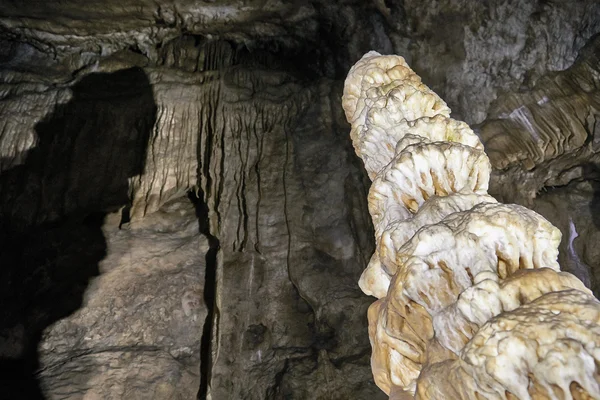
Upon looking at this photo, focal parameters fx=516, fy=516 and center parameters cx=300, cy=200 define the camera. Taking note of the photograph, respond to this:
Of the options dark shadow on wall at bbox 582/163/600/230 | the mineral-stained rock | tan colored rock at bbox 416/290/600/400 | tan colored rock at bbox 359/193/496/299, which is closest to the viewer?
tan colored rock at bbox 416/290/600/400

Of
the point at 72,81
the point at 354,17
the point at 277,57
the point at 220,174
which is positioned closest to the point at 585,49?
the point at 354,17

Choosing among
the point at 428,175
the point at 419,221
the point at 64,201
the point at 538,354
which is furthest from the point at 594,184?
the point at 64,201

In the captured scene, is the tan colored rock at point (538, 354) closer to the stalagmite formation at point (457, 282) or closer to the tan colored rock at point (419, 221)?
the stalagmite formation at point (457, 282)

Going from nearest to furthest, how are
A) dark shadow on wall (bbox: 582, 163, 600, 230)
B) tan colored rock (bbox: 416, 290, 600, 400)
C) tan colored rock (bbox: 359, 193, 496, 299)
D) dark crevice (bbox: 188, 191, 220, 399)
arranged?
1. tan colored rock (bbox: 416, 290, 600, 400)
2. tan colored rock (bbox: 359, 193, 496, 299)
3. dark crevice (bbox: 188, 191, 220, 399)
4. dark shadow on wall (bbox: 582, 163, 600, 230)

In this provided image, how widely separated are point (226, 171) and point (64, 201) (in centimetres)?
148

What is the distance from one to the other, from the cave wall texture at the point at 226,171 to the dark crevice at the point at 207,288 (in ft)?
0.04

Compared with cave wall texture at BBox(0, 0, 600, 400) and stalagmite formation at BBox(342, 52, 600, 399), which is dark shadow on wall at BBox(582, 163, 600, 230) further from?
stalagmite formation at BBox(342, 52, 600, 399)

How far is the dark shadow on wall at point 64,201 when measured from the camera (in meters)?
4.02

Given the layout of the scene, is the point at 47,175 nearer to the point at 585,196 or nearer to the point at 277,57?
the point at 277,57

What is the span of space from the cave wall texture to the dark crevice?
0.04 feet

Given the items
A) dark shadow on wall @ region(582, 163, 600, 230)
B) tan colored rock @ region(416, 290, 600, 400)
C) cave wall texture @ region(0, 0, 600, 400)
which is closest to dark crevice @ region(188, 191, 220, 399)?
cave wall texture @ region(0, 0, 600, 400)

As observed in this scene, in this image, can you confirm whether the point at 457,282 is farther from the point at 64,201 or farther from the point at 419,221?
the point at 64,201

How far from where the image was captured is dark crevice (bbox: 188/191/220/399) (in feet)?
12.9

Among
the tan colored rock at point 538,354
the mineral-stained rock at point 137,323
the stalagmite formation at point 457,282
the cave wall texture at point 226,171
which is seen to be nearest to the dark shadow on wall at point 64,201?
the cave wall texture at point 226,171
